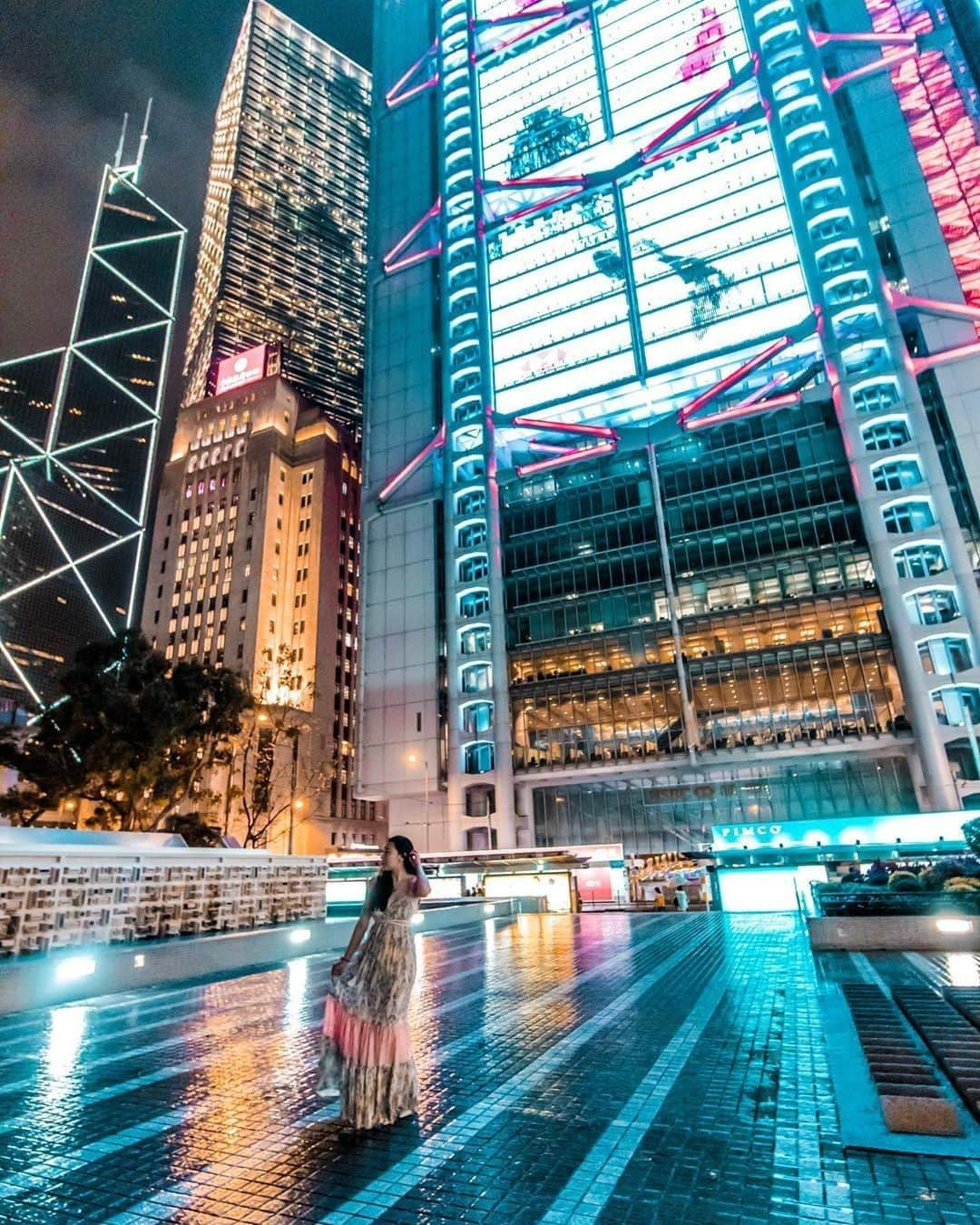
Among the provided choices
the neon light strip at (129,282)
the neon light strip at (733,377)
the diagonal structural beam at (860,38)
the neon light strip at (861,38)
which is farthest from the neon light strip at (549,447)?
the neon light strip at (129,282)

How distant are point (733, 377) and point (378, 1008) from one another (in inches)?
2079

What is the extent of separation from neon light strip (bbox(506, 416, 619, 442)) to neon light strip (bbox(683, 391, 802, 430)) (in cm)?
579

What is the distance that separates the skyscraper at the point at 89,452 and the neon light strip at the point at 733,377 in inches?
3066

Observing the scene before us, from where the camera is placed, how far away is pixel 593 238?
61531 mm

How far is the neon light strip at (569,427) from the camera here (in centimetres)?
5438

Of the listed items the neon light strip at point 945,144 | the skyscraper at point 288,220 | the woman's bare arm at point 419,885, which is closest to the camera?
the woman's bare arm at point 419,885

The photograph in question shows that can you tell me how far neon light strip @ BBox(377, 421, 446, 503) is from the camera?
200 ft

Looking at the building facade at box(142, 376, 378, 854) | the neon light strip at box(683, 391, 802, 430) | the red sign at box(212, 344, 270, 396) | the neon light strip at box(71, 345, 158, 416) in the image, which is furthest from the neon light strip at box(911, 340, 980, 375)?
the neon light strip at box(71, 345, 158, 416)

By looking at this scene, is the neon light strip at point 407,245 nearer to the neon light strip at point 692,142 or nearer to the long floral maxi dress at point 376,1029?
the neon light strip at point 692,142

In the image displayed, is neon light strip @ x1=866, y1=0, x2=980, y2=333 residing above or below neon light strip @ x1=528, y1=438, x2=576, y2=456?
above

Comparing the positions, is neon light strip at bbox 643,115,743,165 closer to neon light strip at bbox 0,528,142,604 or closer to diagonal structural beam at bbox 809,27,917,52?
diagonal structural beam at bbox 809,27,917,52

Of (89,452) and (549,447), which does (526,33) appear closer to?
(549,447)

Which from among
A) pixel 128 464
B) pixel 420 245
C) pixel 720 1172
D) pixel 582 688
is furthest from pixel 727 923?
pixel 128 464

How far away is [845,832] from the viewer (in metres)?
32.2
